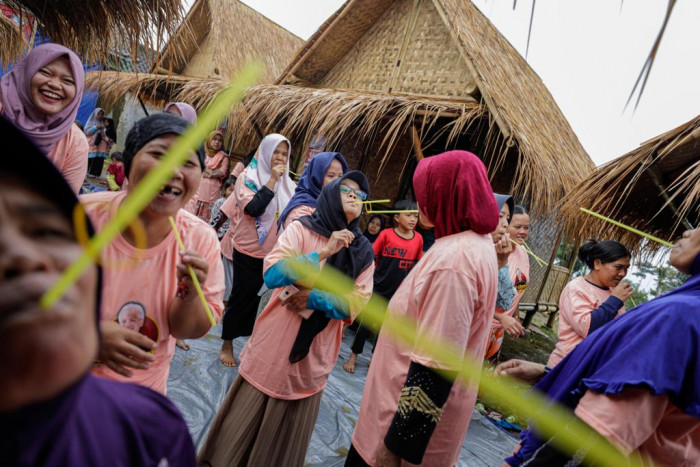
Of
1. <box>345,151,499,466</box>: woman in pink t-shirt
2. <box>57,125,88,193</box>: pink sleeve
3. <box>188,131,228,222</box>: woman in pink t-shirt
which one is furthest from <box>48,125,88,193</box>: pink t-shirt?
<box>188,131,228,222</box>: woman in pink t-shirt

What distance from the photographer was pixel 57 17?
10.4 ft

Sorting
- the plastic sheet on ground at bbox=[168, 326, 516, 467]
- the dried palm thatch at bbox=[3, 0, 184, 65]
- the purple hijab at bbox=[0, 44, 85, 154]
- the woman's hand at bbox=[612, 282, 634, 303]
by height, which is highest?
the dried palm thatch at bbox=[3, 0, 184, 65]

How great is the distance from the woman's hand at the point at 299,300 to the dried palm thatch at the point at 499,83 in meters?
3.32

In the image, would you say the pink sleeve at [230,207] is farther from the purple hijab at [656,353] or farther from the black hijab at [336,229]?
the purple hijab at [656,353]

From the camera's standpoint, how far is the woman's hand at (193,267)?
46.7 inches

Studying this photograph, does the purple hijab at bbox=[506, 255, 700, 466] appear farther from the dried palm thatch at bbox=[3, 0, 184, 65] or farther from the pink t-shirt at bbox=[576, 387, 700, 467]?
the dried palm thatch at bbox=[3, 0, 184, 65]

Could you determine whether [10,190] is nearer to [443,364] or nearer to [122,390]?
[122,390]

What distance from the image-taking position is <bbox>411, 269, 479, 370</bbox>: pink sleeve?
143 cm

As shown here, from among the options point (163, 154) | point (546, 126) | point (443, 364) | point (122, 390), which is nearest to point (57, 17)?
point (163, 154)

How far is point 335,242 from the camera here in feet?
7.14

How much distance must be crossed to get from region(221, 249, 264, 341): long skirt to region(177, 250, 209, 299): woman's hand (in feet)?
7.93

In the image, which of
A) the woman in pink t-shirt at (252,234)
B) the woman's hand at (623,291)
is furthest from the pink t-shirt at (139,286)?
the woman's hand at (623,291)

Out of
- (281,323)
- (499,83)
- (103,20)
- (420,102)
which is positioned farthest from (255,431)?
(499,83)

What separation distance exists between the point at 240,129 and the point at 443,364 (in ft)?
20.4
